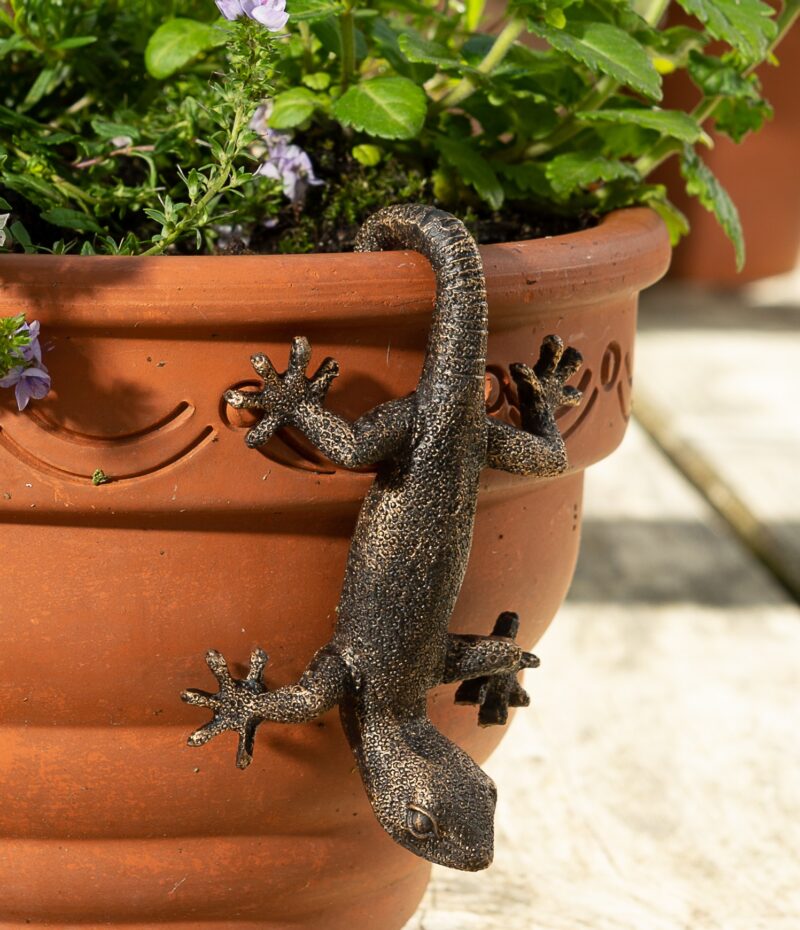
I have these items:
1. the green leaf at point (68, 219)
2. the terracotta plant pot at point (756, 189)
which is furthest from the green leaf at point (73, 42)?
the terracotta plant pot at point (756, 189)

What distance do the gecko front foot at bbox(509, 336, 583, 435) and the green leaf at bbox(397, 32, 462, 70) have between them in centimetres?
24

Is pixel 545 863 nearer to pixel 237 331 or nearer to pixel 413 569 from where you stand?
pixel 413 569

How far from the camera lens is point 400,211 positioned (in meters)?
0.85

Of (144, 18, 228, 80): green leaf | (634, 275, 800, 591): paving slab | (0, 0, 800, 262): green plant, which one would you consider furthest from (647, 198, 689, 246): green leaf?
(634, 275, 800, 591): paving slab

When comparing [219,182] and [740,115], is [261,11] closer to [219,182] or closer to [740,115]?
[219,182]

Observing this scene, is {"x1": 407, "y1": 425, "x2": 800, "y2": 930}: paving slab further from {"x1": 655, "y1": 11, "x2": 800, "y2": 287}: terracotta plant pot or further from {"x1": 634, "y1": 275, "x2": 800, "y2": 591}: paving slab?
{"x1": 655, "y1": 11, "x2": 800, "y2": 287}: terracotta plant pot

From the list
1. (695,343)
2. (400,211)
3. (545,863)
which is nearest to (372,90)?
(400,211)

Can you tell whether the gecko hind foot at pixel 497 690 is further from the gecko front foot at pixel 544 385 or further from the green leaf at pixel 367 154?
the green leaf at pixel 367 154

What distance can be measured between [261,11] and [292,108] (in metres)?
0.21

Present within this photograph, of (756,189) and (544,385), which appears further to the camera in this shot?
(756,189)

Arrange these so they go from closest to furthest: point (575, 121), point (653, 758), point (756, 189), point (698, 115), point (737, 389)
Result: point (575, 121) → point (698, 115) → point (653, 758) → point (737, 389) → point (756, 189)

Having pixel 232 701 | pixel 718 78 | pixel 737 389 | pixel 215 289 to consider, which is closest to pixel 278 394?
pixel 215 289

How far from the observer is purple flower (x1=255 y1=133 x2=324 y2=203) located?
A: 1039 mm

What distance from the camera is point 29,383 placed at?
2.54ft
